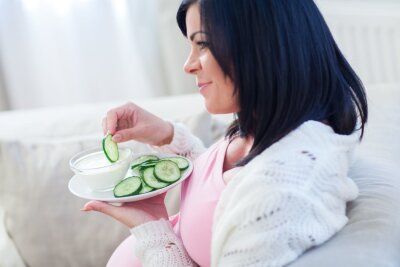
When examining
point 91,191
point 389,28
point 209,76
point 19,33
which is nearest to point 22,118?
point 19,33

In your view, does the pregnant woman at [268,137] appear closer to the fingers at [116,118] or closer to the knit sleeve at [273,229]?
the knit sleeve at [273,229]

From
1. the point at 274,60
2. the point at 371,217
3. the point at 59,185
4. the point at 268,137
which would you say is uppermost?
the point at 274,60

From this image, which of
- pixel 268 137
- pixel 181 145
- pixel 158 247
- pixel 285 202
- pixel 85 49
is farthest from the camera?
pixel 85 49

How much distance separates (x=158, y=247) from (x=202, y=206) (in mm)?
106

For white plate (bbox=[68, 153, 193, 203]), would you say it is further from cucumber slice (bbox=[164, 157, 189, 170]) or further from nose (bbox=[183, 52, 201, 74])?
nose (bbox=[183, 52, 201, 74])

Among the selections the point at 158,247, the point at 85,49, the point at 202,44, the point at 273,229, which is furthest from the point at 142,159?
the point at 85,49

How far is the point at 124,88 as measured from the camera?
193 centimetres

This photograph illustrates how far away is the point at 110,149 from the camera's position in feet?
2.83

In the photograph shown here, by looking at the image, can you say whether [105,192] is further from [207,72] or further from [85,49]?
[85,49]

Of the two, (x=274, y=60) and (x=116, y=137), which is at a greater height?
(x=274, y=60)

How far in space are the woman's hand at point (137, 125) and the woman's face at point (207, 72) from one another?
251 millimetres

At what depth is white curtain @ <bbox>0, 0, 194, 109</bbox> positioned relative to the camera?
5.82 feet

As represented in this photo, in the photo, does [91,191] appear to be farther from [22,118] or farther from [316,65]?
[22,118]

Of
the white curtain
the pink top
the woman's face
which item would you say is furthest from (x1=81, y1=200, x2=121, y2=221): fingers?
the white curtain
